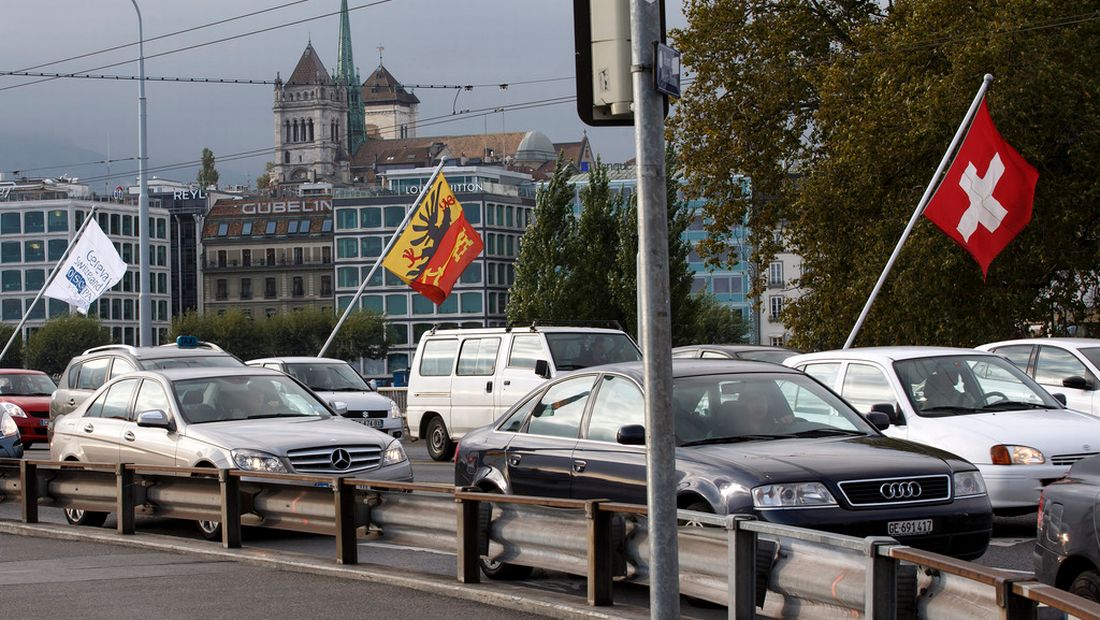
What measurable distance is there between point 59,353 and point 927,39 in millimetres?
130708

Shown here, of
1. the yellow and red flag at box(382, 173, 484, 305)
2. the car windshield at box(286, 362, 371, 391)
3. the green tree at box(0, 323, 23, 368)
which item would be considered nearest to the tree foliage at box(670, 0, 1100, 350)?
the yellow and red flag at box(382, 173, 484, 305)

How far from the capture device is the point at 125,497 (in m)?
15.0

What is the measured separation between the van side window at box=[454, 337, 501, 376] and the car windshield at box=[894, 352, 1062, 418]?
11.1 m

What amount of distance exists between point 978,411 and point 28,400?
22925 millimetres

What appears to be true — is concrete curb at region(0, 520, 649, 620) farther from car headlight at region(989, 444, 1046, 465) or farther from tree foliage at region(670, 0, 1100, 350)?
tree foliage at region(670, 0, 1100, 350)

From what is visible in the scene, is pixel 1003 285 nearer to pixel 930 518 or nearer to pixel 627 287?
pixel 930 518

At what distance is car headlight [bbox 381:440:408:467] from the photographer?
50.1 ft

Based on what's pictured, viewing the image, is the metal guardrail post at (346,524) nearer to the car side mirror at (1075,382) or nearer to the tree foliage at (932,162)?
the car side mirror at (1075,382)

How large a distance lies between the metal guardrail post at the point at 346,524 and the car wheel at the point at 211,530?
241 cm

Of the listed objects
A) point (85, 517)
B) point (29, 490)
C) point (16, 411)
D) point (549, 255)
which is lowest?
point (85, 517)

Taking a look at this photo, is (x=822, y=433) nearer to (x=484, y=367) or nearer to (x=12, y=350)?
(x=484, y=367)

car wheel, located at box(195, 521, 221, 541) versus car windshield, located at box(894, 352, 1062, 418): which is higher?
car windshield, located at box(894, 352, 1062, 418)

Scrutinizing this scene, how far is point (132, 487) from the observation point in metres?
15.0

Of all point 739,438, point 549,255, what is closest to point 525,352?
point 739,438
